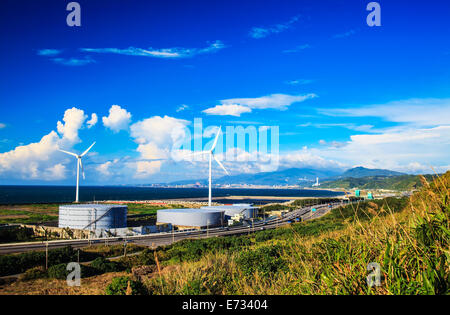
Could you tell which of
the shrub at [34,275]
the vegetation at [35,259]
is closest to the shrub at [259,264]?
the shrub at [34,275]

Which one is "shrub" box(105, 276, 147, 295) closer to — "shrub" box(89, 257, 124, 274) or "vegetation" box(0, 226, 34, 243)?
"shrub" box(89, 257, 124, 274)

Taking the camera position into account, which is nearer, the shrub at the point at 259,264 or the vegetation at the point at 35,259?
the shrub at the point at 259,264

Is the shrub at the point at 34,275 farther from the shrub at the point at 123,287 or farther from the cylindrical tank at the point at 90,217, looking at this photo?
the cylindrical tank at the point at 90,217

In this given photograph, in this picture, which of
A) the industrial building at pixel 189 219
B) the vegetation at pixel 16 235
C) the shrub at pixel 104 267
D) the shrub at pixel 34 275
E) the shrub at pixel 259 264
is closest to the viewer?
the shrub at pixel 259 264

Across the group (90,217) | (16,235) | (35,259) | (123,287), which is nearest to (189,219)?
(90,217)

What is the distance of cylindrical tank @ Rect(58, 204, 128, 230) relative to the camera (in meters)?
68.8

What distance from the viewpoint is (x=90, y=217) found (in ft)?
226

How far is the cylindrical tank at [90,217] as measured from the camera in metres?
68.8

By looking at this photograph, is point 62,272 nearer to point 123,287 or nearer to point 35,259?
point 35,259

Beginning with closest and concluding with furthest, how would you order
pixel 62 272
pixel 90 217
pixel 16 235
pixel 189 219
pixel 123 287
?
pixel 123 287 → pixel 62 272 → pixel 16 235 → pixel 90 217 → pixel 189 219

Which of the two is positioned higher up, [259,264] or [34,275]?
[259,264]

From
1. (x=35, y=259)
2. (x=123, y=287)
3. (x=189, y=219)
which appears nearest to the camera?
(x=123, y=287)

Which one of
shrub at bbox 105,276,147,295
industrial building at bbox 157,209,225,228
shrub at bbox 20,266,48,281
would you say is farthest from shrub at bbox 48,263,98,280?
industrial building at bbox 157,209,225,228

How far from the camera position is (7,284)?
73.1 feet
